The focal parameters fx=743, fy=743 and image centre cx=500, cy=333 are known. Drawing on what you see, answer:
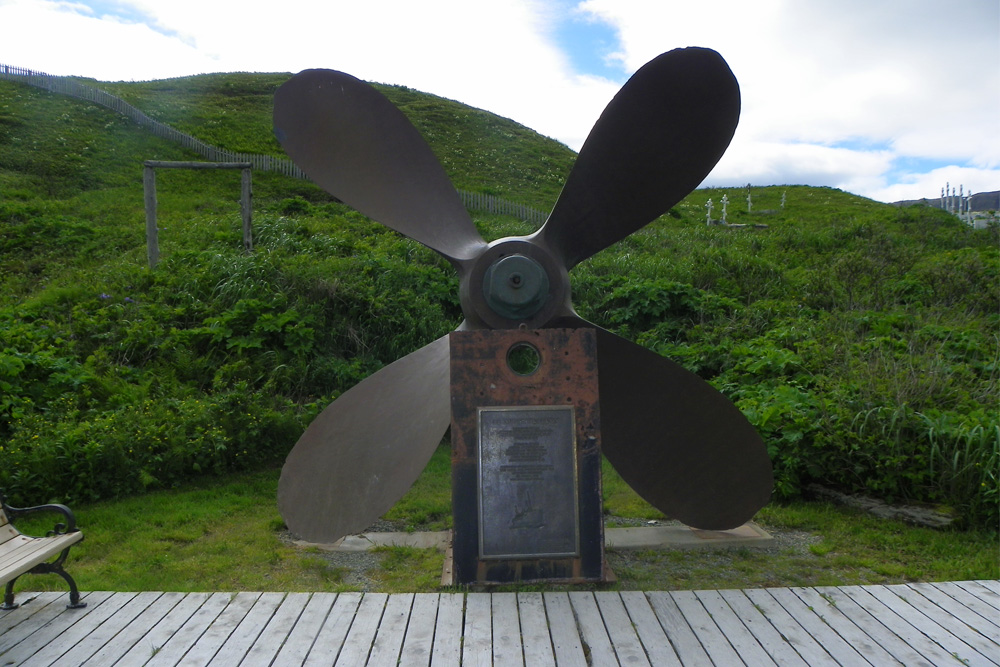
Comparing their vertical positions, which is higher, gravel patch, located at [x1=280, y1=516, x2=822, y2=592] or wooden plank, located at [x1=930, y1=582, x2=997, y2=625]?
wooden plank, located at [x1=930, y1=582, x2=997, y2=625]

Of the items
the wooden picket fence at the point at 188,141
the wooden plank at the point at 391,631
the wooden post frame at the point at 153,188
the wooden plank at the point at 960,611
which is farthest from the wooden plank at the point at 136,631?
the wooden picket fence at the point at 188,141

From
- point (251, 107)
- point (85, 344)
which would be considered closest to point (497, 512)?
point (85, 344)

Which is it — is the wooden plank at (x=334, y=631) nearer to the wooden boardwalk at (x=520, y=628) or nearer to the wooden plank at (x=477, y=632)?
the wooden boardwalk at (x=520, y=628)

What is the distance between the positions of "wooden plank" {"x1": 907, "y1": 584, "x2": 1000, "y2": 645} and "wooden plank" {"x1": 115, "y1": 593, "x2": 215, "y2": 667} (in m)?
3.13

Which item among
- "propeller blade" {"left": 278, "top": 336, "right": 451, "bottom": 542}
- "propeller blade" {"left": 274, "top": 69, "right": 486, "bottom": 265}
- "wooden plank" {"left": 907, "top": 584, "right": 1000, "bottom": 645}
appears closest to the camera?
"wooden plank" {"left": 907, "top": 584, "right": 1000, "bottom": 645}

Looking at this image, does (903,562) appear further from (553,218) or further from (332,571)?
(332,571)

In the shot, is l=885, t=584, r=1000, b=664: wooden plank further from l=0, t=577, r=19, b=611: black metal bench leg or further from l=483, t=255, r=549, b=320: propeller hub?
l=0, t=577, r=19, b=611: black metal bench leg

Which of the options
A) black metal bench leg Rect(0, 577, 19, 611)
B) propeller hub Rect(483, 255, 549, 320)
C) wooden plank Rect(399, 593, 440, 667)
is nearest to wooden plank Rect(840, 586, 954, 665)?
wooden plank Rect(399, 593, 440, 667)

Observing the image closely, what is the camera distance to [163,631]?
2912mm

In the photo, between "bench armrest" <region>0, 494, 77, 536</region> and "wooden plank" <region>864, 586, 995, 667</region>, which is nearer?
"wooden plank" <region>864, 586, 995, 667</region>

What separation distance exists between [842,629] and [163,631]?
267cm

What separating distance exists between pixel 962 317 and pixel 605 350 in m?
5.26

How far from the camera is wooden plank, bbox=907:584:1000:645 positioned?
2.90 meters

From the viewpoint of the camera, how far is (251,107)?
74.2 ft
